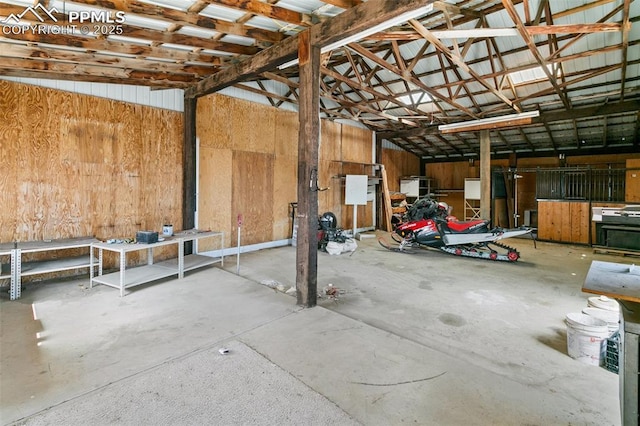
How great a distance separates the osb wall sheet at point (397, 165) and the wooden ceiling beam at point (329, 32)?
261 inches

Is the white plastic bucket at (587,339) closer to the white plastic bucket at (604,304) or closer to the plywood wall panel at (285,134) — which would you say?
the white plastic bucket at (604,304)

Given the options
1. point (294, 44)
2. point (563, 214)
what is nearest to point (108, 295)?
point (294, 44)

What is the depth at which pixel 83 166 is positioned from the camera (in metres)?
4.66

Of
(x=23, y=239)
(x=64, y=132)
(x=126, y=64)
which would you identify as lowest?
(x=23, y=239)

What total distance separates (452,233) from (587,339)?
12.6 ft

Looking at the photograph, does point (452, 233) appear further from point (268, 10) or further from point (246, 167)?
point (268, 10)

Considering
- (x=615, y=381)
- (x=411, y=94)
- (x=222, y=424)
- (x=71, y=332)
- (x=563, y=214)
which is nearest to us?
(x=222, y=424)

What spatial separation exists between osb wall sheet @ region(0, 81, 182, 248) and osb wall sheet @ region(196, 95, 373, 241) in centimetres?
57

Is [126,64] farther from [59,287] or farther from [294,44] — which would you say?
[59,287]

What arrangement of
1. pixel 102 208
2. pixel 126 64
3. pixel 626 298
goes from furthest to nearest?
pixel 102 208, pixel 126 64, pixel 626 298

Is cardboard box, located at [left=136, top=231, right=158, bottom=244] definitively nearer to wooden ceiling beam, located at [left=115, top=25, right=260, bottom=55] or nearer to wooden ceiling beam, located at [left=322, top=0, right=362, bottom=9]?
wooden ceiling beam, located at [left=115, top=25, right=260, bottom=55]

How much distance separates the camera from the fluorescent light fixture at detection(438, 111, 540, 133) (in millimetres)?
6996

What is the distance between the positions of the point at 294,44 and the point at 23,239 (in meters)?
4.36

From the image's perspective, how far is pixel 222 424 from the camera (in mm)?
1700
